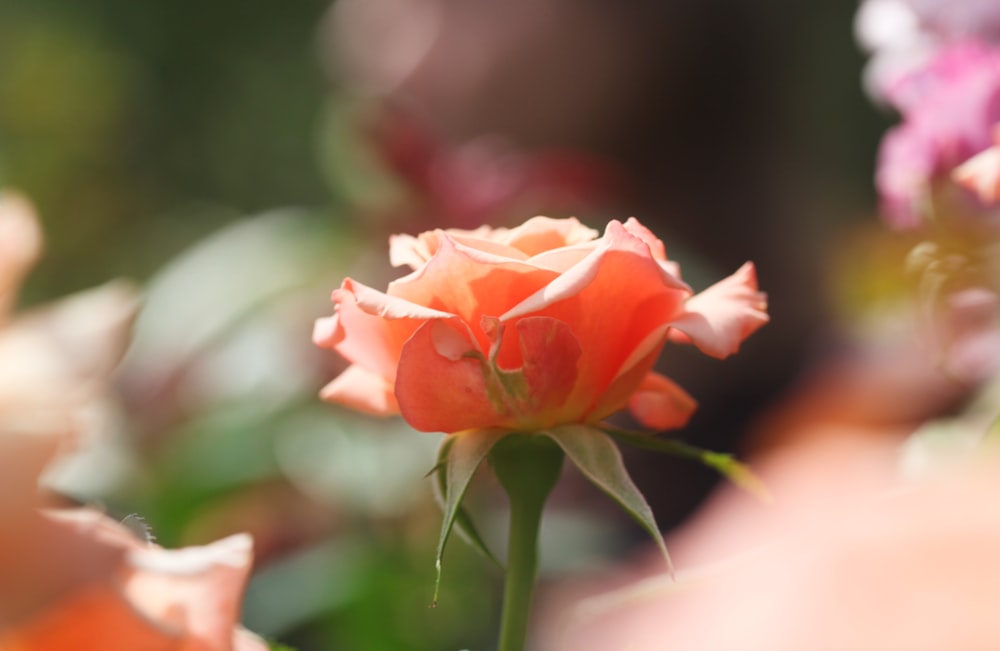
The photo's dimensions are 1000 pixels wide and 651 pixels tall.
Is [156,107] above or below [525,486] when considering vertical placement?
above

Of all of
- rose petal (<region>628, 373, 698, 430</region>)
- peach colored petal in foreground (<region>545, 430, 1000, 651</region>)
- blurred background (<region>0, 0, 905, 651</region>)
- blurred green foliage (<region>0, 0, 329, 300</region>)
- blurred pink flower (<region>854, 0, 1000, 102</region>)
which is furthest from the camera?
blurred green foliage (<region>0, 0, 329, 300</region>)

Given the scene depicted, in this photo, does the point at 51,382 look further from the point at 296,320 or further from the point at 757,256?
the point at 757,256

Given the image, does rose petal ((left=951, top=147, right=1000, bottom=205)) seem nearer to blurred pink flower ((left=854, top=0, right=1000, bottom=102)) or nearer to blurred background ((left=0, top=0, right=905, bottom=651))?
blurred pink flower ((left=854, top=0, right=1000, bottom=102))

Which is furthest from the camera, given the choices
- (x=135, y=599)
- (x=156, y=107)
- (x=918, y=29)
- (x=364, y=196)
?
(x=156, y=107)

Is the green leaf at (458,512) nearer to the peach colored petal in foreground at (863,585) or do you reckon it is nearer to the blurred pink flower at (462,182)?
the peach colored petal in foreground at (863,585)

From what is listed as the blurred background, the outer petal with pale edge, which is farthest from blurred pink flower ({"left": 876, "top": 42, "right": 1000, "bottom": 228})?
the blurred background

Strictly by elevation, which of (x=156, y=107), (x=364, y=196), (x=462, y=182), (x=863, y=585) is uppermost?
(x=156, y=107)

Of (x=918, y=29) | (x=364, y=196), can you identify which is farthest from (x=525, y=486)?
(x=364, y=196)

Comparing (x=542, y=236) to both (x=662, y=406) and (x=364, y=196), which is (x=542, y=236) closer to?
(x=662, y=406)
